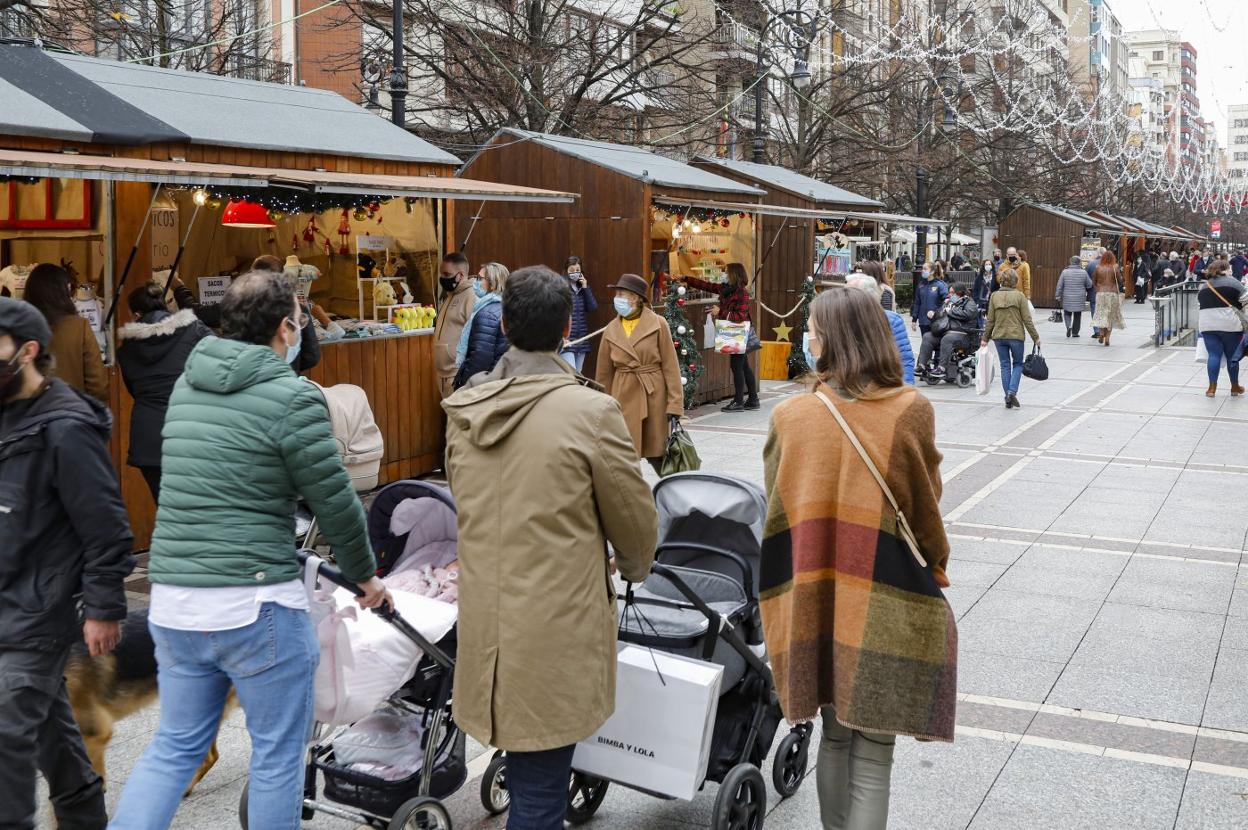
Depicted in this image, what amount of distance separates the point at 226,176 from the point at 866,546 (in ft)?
17.5

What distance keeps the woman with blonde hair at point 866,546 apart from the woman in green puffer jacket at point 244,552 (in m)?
1.24

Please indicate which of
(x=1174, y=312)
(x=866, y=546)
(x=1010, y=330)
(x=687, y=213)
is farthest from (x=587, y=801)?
(x=1174, y=312)

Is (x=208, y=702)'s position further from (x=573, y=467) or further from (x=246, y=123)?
(x=246, y=123)

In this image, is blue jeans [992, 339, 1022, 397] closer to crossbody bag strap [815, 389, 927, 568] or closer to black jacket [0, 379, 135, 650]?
crossbody bag strap [815, 389, 927, 568]

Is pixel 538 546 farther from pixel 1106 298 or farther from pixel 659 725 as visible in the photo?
pixel 1106 298

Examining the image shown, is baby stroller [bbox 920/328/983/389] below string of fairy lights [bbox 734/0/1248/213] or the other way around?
below

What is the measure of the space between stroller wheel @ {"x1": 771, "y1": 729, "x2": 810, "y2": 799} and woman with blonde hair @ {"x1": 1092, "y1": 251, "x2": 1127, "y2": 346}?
2275 cm

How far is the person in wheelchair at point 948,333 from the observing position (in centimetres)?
1836

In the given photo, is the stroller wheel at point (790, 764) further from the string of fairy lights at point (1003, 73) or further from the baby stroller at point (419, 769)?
the string of fairy lights at point (1003, 73)

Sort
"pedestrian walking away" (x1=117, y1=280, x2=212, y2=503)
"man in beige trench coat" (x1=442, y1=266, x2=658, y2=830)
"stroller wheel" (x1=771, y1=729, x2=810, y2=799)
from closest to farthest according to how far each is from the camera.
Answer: "man in beige trench coat" (x1=442, y1=266, x2=658, y2=830) → "stroller wheel" (x1=771, y1=729, x2=810, y2=799) → "pedestrian walking away" (x1=117, y1=280, x2=212, y2=503)

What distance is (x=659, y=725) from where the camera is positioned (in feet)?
13.4

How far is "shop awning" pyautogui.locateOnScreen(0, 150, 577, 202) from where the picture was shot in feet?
22.2

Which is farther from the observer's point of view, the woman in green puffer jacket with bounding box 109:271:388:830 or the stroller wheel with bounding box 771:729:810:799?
the stroller wheel with bounding box 771:729:810:799

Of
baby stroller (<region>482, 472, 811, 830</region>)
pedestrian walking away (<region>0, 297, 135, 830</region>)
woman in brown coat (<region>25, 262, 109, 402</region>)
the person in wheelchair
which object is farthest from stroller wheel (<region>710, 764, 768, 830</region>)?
the person in wheelchair
